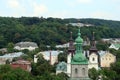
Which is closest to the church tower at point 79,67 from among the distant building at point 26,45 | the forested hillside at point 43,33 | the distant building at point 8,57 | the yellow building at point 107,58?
the yellow building at point 107,58

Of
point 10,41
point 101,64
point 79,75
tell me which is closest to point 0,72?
point 79,75

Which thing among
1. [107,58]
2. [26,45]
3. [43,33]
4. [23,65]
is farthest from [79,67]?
[43,33]

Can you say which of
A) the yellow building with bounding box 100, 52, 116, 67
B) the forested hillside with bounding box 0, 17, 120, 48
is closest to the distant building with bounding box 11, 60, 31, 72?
the yellow building with bounding box 100, 52, 116, 67

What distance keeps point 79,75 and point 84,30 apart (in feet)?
388

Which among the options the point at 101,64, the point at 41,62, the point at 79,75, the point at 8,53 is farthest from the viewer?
the point at 8,53

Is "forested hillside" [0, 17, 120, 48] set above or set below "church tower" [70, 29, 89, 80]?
below

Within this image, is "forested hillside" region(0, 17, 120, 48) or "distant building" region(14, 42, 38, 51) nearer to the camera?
"distant building" region(14, 42, 38, 51)

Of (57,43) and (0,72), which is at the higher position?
(0,72)

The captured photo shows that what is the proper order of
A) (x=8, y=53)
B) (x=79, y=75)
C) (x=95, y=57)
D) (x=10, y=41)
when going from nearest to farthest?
(x=79, y=75), (x=95, y=57), (x=8, y=53), (x=10, y=41)

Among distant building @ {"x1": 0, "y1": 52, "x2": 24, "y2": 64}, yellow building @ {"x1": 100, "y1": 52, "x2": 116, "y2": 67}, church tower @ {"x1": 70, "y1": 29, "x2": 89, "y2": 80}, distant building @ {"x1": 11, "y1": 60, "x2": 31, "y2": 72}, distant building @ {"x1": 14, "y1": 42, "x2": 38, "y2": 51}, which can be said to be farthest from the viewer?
distant building @ {"x1": 14, "y1": 42, "x2": 38, "y2": 51}

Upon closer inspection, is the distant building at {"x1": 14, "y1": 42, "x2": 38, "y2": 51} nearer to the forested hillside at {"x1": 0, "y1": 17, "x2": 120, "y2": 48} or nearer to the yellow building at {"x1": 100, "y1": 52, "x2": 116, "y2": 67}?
the forested hillside at {"x1": 0, "y1": 17, "x2": 120, "y2": 48}

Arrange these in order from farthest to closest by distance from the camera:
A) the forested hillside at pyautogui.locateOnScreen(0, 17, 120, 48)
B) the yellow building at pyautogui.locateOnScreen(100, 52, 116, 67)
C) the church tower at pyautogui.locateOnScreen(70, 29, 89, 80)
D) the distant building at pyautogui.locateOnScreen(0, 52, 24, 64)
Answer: the forested hillside at pyautogui.locateOnScreen(0, 17, 120, 48) → the distant building at pyautogui.locateOnScreen(0, 52, 24, 64) → the yellow building at pyautogui.locateOnScreen(100, 52, 116, 67) → the church tower at pyautogui.locateOnScreen(70, 29, 89, 80)

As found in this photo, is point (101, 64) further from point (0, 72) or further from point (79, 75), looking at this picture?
point (79, 75)

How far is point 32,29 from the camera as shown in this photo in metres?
157
